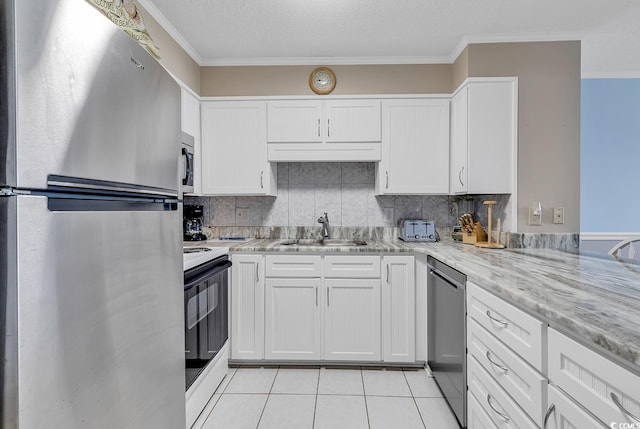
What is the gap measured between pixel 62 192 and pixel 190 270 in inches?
48.5

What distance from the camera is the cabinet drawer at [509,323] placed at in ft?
3.35

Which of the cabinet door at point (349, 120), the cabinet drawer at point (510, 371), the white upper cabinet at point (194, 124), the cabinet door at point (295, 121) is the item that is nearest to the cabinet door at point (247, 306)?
the white upper cabinet at point (194, 124)

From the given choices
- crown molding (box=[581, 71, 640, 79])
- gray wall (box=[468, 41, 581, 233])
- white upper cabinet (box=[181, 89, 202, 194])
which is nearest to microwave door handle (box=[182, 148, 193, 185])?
white upper cabinet (box=[181, 89, 202, 194])

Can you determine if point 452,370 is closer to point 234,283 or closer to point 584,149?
point 234,283

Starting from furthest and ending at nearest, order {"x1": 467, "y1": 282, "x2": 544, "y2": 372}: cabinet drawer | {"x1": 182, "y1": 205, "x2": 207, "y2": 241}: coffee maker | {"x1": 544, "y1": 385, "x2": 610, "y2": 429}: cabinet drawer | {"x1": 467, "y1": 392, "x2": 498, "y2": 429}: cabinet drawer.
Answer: {"x1": 182, "y1": 205, "x2": 207, "y2": 241}: coffee maker → {"x1": 467, "y1": 392, "x2": 498, "y2": 429}: cabinet drawer → {"x1": 467, "y1": 282, "x2": 544, "y2": 372}: cabinet drawer → {"x1": 544, "y1": 385, "x2": 610, "y2": 429}: cabinet drawer

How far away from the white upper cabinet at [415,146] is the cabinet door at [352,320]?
0.88 m

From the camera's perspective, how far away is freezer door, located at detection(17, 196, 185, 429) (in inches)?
20.9

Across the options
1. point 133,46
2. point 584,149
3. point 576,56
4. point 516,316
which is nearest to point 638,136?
point 584,149

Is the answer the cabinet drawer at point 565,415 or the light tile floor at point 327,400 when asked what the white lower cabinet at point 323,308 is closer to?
the light tile floor at point 327,400

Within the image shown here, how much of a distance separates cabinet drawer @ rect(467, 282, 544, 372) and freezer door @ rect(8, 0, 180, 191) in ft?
4.24

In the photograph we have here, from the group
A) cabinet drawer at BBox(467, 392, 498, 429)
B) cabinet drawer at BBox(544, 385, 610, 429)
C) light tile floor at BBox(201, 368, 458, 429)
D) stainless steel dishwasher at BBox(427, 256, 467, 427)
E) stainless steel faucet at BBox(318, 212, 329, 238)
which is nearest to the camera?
cabinet drawer at BBox(544, 385, 610, 429)

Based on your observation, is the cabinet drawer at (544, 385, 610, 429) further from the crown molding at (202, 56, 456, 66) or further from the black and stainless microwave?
the crown molding at (202, 56, 456, 66)

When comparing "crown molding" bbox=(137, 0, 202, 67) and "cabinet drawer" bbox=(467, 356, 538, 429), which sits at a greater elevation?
"crown molding" bbox=(137, 0, 202, 67)

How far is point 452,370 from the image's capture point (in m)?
1.78
